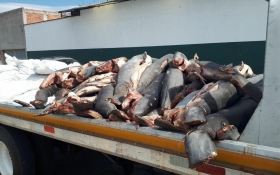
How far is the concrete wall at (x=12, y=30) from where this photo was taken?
22.7 m

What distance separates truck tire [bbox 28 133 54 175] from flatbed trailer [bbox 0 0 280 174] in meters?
0.73

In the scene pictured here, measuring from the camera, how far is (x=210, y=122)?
1.83 metres

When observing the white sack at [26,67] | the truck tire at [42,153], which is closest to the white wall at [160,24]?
the white sack at [26,67]

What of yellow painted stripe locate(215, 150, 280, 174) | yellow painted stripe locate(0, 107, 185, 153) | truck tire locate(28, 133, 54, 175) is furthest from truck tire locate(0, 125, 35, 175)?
yellow painted stripe locate(215, 150, 280, 174)

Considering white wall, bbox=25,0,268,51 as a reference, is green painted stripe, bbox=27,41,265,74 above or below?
below

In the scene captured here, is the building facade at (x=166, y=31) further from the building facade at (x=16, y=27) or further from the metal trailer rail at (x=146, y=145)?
the metal trailer rail at (x=146, y=145)

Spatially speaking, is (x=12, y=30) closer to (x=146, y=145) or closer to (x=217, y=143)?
(x=146, y=145)

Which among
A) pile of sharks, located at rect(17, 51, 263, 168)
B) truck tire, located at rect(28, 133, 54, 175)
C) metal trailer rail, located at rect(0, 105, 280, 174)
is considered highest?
pile of sharks, located at rect(17, 51, 263, 168)

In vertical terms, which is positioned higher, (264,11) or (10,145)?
(264,11)

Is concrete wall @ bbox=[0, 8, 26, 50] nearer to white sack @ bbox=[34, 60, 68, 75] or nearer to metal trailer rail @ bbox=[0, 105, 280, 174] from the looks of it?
white sack @ bbox=[34, 60, 68, 75]

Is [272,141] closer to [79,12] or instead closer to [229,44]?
[229,44]

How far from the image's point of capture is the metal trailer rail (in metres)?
1.58

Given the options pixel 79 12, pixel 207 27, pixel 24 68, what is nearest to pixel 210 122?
pixel 24 68

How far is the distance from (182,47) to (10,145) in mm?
10063
